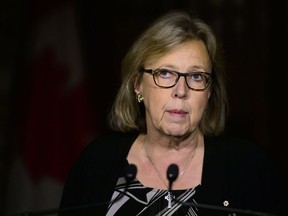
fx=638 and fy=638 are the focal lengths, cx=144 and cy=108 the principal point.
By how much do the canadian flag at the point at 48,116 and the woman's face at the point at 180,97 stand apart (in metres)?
1.26

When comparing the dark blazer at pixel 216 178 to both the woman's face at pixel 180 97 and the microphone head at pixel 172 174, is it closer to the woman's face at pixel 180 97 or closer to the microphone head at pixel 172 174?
the woman's face at pixel 180 97

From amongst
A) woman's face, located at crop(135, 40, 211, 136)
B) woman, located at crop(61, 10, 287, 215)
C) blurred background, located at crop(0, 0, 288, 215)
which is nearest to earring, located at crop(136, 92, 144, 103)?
woman, located at crop(61, 10, 287, 215)

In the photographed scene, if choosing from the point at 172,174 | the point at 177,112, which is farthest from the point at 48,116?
the point at 172,174

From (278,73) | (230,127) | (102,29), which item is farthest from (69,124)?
Answer: (278,73)

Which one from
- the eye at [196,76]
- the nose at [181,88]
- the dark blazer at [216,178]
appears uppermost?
the eye at [196,76]

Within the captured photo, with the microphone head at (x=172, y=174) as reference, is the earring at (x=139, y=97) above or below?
above

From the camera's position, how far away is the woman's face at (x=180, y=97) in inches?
93.7

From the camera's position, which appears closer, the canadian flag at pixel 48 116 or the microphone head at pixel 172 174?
the microphone head at pixel 172 174

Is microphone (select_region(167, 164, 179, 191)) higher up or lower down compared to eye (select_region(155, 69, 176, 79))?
lower down

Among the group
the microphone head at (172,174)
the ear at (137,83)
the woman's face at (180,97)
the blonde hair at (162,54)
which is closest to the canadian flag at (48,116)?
the blonde hair at (162,54)

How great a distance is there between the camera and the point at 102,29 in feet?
14.0

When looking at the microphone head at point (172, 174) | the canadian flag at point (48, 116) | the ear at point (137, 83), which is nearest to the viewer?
the microphone head at point (172, 174)

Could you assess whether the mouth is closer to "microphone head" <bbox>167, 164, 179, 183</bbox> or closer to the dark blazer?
the dark blazer

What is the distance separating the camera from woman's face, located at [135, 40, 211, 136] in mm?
2381
